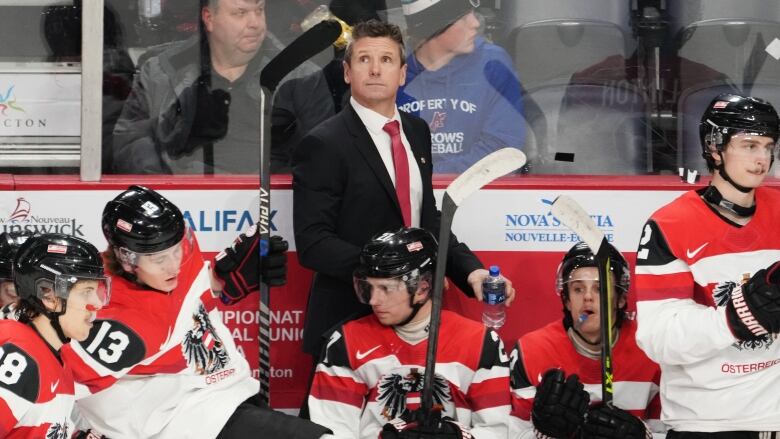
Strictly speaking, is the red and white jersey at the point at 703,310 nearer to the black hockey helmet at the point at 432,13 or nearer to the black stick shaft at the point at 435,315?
the black stick shaft at the point at 435,315

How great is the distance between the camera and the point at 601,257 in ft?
12.9

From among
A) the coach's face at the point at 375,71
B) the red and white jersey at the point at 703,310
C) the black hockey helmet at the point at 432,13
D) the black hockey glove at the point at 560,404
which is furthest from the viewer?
the black hockey helmet at the point at 432,13

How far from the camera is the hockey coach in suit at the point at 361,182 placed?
14.2 feet

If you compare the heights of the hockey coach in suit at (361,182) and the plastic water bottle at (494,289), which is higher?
the hockey coach in suit at (361,182)

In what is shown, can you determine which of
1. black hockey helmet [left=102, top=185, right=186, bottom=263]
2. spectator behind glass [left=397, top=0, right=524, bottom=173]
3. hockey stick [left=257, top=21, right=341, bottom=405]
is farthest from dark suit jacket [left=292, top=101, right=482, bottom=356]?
black hockey helmet [left=102, top=185, right=186, bottom=263]

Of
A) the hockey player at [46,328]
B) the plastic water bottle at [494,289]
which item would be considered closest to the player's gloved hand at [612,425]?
the plastic water bottle at [494,289]

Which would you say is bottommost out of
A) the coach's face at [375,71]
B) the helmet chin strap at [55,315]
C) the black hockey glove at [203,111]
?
the helmet chin strap at [55,315]

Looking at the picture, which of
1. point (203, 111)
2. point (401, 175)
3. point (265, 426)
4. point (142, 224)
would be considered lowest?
point (265, 426)

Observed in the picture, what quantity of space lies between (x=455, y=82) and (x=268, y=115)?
28.4 inches

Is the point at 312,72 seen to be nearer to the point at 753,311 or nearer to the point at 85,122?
the point at 85,122

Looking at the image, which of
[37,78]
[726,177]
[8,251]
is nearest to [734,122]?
[726,177]

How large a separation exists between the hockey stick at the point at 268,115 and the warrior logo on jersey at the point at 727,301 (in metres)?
1.35

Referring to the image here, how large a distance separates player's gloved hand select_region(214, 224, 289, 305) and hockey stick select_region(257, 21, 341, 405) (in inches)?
0.8

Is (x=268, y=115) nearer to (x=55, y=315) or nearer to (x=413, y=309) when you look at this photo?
(x=413, y=309)
